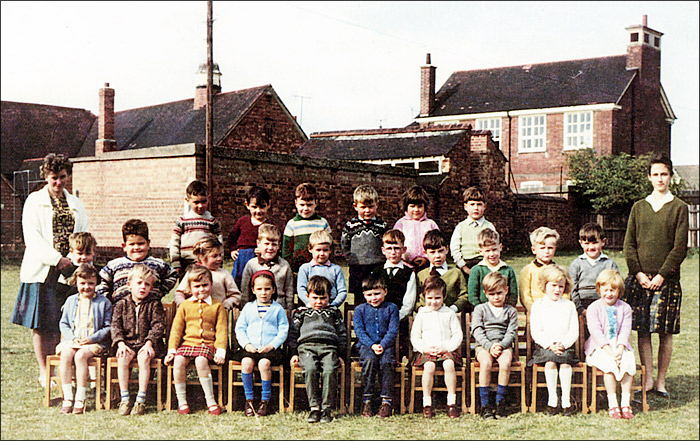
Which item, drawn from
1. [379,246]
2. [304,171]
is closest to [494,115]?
[304,171]

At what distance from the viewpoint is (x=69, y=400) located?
587 centimetres

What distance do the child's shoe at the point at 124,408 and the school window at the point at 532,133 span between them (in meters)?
30.2

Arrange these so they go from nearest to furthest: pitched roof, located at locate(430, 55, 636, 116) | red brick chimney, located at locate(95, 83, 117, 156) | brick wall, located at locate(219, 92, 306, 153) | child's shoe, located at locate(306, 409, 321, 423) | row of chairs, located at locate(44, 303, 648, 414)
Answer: child's shoe, located at locate(306, 409, 321, 423), row of chairs, located at locate(44, 303, 648, 414), brick wall, located at locate(219, 92, 306, 153), red brick chimney, located at locate(95, 83, 117, 156), pitched roof, located at locate(430, 55, 636, 116)

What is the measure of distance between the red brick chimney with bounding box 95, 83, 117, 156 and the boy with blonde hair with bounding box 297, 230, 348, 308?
28092 mm

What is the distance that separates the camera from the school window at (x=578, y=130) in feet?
107

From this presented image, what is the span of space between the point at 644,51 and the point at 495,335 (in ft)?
99.5

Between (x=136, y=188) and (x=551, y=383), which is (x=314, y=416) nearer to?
(x=551, y=383)

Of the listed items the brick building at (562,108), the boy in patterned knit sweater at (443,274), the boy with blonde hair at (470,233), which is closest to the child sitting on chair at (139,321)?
the boy in patterned knit sweater at (443,274)

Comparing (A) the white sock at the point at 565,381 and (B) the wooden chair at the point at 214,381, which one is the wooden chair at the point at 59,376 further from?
(A) the white sock at the point at 565,381

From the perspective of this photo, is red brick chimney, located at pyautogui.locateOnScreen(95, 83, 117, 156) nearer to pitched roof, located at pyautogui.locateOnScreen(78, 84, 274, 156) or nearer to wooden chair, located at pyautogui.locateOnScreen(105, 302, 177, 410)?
pitched roof, located at pyautogui.locateOnScreen(78, 84, 274, 156)

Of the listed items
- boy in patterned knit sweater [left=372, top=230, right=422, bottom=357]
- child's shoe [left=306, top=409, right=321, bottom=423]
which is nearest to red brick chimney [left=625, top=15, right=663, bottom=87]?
boy in patterned knit sweater [left=372, top=230, right=422, bottom=357]

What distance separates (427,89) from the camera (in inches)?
1415

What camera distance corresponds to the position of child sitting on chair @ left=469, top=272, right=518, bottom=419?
5.98m

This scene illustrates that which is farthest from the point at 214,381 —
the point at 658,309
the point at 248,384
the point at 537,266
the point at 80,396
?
the point at 658,309
